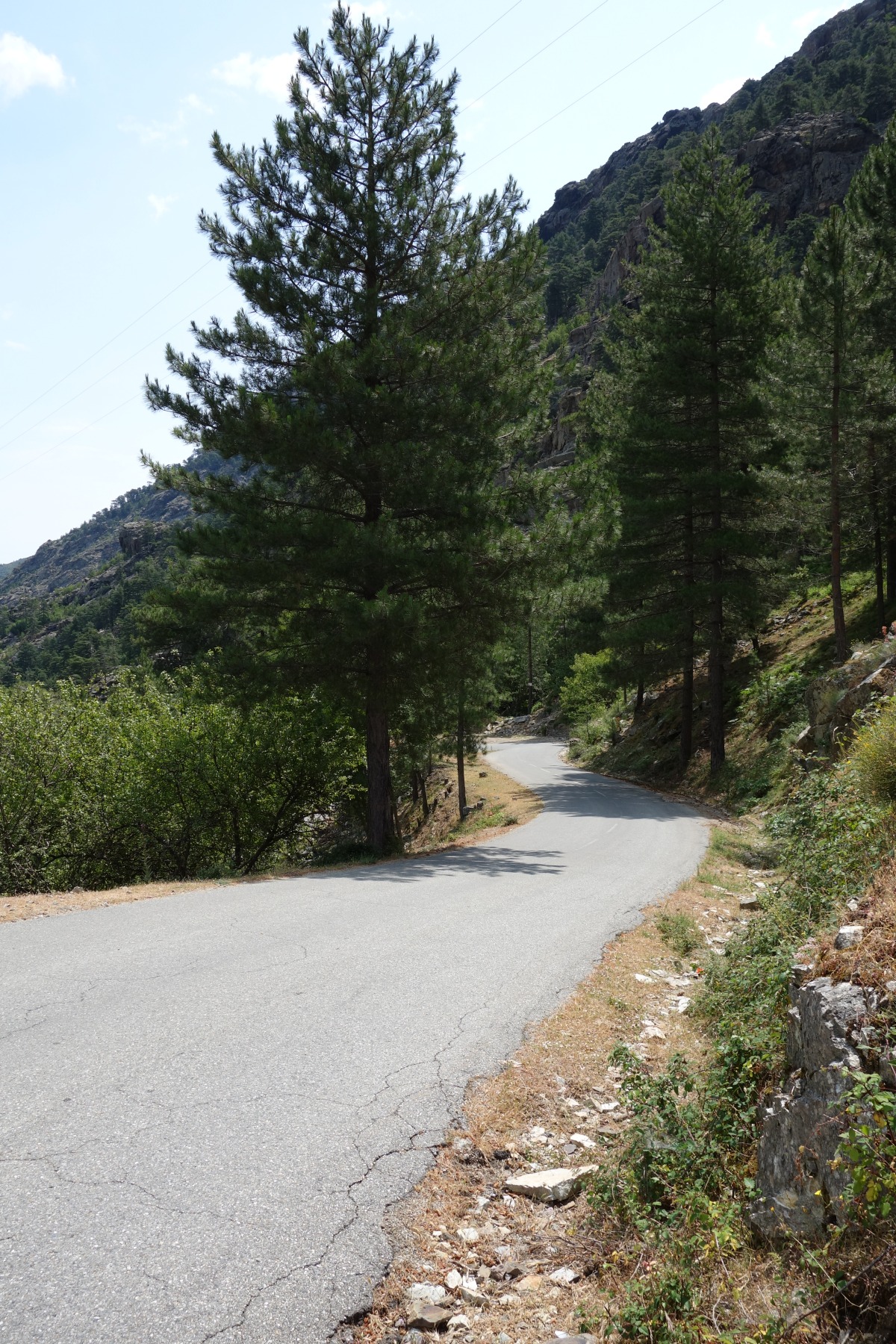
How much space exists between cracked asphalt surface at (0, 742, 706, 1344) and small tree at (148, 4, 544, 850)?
586 centimetres

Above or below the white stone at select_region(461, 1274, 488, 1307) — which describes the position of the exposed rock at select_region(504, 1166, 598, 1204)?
below

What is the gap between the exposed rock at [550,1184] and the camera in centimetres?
358

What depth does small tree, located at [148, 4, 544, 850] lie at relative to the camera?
12.9 m

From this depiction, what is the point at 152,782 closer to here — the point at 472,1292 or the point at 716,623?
the point at 472,1292

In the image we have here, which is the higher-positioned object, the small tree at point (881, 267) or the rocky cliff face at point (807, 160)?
the rocky cliff face at point (807, 160)

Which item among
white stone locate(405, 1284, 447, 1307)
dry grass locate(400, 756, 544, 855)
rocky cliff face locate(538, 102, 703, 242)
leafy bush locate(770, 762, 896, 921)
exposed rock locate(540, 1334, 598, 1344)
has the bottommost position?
dry grass locate(400, 756, 544, 855)

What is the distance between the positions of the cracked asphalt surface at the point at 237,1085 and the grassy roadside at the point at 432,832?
26.2 inches

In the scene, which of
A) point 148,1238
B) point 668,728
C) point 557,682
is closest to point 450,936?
point 148,1238

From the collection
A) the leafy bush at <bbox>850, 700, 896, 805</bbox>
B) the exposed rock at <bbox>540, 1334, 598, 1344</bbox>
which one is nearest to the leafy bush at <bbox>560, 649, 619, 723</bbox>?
the leafy bush at <bbox>850, 700, 896, 805</bbox>

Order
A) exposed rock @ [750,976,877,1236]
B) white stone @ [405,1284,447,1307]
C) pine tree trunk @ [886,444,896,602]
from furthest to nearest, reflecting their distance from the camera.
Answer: pine tree trunk @ [886,444,896,602], white stone @ [405,1284,447,1307], exposed rock @ [750,976,877,1236]

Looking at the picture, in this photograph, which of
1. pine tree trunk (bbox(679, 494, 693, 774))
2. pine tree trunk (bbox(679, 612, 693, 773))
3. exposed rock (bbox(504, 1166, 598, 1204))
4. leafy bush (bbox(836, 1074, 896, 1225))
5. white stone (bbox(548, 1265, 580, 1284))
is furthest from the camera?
pine tree trunk (bbox(679, 612, 693, 773))

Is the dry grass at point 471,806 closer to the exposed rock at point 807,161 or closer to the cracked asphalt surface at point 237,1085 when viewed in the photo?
the cracked asphalt surface at point 237,1085

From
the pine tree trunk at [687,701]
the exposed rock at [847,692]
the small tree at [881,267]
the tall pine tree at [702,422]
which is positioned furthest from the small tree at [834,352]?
the pine tree trunk at [687,701]

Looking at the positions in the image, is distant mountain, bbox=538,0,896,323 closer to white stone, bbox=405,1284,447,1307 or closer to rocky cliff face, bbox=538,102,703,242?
rocky cliff face, bbox=538,102,703,242
